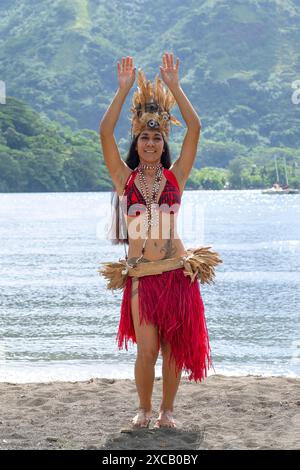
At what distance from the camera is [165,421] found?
5.87m

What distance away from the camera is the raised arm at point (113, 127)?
5.74m

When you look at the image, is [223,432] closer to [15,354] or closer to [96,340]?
[15,354]

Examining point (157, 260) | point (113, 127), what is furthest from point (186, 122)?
point (157, 260)

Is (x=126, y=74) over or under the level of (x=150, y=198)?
over

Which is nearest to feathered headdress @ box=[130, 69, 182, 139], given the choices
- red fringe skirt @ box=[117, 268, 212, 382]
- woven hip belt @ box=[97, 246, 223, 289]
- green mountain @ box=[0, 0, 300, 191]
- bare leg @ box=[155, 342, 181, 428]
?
woven hip belt @ box=[97, 246, 223, 289]

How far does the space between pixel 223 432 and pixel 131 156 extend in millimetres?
1862

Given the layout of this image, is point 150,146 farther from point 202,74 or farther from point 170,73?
point 202,74

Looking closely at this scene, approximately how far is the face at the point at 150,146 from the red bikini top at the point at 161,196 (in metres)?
0.11

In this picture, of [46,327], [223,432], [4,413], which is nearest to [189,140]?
[223,432]

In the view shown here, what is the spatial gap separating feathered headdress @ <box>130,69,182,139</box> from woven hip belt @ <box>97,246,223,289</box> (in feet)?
2.68

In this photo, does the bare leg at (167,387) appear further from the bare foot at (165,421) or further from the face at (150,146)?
the face at (150,146)

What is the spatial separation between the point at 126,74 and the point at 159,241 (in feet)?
3.51

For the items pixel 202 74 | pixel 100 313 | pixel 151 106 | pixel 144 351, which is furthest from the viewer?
pixel 202 74

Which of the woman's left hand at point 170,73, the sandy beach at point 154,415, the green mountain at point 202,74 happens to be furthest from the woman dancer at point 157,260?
the green mountain at point 202,74
